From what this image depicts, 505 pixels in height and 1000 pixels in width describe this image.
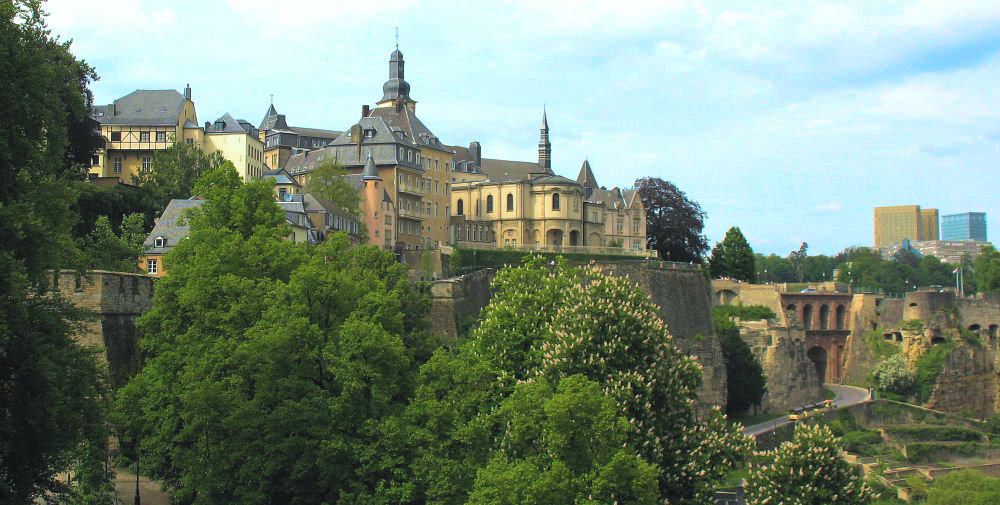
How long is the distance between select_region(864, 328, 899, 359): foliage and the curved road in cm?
367

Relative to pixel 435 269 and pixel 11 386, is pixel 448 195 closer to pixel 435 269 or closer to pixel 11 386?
pixel 435 269

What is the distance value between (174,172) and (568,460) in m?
46.1

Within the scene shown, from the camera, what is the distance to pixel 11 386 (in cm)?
2116

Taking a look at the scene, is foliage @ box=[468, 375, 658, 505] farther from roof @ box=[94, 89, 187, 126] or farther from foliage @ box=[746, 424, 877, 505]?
roof @ box=[94, 89, 187, 126]

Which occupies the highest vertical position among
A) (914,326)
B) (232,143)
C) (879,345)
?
(232,143)

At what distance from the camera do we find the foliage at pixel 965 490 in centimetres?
5066

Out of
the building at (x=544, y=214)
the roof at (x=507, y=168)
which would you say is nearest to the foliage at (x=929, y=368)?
the building at (x=544, y=214)

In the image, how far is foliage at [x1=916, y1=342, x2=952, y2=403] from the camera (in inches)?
3364

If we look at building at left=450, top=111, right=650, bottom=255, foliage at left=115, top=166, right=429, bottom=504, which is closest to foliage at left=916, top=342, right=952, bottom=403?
building at left=450, top=111, right=650, bottom=255

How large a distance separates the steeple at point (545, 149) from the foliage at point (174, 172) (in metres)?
43.3

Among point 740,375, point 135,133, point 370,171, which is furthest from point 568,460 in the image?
point 135,133

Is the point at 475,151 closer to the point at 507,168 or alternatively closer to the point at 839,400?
the point at 507,168

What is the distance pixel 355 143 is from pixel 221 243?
5211 centimetres

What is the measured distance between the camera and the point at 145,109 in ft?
260
